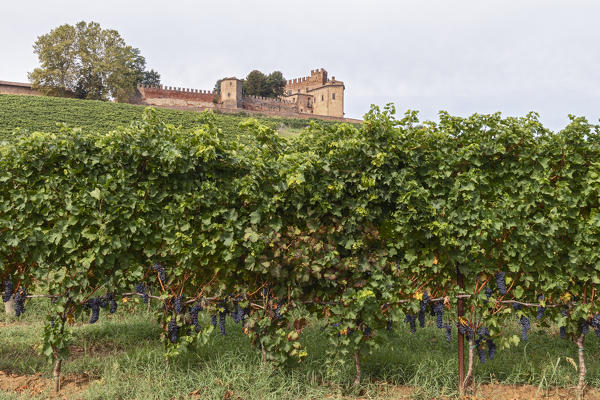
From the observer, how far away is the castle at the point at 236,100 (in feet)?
177

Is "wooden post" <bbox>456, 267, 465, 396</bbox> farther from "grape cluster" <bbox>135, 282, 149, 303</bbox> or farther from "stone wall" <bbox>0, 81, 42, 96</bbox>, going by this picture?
"stone wall" <bbox>0, 81, 42, 96</bbox>

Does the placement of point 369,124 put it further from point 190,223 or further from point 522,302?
point 522,302

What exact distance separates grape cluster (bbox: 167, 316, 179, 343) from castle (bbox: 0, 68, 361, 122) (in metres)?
43.1

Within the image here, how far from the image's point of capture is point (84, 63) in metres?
42.3

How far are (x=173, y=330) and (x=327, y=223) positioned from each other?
5.95ft

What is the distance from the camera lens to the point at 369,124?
161 inches

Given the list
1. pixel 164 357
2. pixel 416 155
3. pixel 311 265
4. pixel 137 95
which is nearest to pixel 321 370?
pixel 311 265

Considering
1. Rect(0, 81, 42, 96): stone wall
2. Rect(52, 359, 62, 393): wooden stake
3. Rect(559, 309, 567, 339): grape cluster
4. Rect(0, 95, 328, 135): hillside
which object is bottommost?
Rect(52, 359, 62, 393): wooden stake

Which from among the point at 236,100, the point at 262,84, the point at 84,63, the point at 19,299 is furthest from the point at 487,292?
the point at 262,84

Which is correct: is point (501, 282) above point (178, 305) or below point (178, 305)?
above

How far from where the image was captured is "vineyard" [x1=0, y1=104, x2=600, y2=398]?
4035 millimetres

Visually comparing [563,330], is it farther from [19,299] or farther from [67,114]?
[67,114]

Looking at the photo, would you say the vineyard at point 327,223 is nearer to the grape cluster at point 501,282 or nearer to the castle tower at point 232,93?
the grape cluster at point 501,282

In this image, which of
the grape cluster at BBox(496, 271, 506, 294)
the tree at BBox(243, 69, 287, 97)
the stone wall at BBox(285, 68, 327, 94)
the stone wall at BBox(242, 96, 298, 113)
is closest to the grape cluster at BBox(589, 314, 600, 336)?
the grape cluster at BBox(496, 271, 506, 294)
